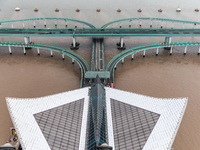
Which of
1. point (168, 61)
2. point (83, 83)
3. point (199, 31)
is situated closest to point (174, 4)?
point (199, 31)

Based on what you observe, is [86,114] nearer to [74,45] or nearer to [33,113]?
[33,113]

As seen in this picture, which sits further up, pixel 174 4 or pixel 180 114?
pixel 174 4

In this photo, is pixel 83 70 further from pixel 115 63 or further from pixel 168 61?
pixel 168 61

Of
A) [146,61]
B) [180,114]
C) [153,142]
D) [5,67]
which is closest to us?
[153,142]

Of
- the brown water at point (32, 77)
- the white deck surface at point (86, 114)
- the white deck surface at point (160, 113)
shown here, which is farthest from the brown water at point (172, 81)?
the brown water at point (32, 77)

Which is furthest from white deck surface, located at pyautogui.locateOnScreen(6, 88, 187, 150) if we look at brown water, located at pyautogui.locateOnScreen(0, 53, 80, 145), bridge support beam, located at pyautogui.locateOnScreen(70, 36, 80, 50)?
bridge support beam, located at pyautogui.locateOnScreen(70, 36, 80, 50)

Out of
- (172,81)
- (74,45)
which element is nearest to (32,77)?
(74,45)

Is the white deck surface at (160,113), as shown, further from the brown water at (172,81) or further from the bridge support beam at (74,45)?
the bridge support beam at (74,45)
